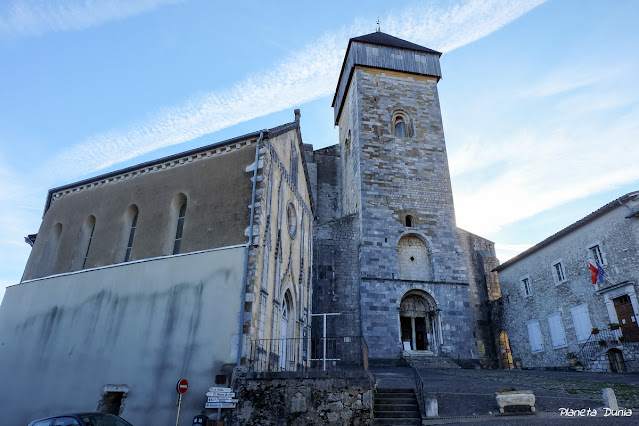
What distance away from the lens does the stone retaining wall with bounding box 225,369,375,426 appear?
8.57 metres

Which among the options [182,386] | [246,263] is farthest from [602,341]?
[182,386]

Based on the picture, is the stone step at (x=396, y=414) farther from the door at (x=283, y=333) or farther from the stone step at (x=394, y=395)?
the door at (x=283, y=333)

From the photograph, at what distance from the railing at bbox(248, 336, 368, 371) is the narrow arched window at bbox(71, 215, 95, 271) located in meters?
6.80

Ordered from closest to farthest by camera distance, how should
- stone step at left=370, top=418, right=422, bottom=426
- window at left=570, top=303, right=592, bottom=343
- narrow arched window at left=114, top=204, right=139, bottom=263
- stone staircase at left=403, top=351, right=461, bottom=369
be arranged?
stone step at left=370, top=418, right=422, bottom=426 → narrow arched window at left=114, top=204, right=139, bottom=263 → window at left=570, top=303, right=592, bottom=343 → stone staircase at left=403, top=351, right=461, bottom=369

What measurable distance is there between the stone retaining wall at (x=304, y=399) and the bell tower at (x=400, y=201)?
11.0m

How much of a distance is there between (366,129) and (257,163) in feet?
45.1

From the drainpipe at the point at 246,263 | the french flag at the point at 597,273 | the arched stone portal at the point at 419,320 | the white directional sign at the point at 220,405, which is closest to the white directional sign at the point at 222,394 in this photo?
the white directional sign at the point at 220,405

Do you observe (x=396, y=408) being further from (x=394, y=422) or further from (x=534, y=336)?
(x=534, y=336)

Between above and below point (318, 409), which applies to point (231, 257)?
above

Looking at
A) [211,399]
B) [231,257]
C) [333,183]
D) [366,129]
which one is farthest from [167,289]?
[333,183]

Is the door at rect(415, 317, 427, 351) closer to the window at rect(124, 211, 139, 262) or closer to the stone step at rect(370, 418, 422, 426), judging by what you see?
the stone step at rect(370, 418, 422, 426)

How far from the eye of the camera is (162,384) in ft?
32.2

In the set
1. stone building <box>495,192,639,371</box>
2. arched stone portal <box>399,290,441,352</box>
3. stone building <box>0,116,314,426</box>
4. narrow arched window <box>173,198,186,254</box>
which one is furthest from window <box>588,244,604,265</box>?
narrow arched window <box>173,198,186,254</box>

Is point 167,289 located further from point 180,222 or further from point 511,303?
point 511,303
